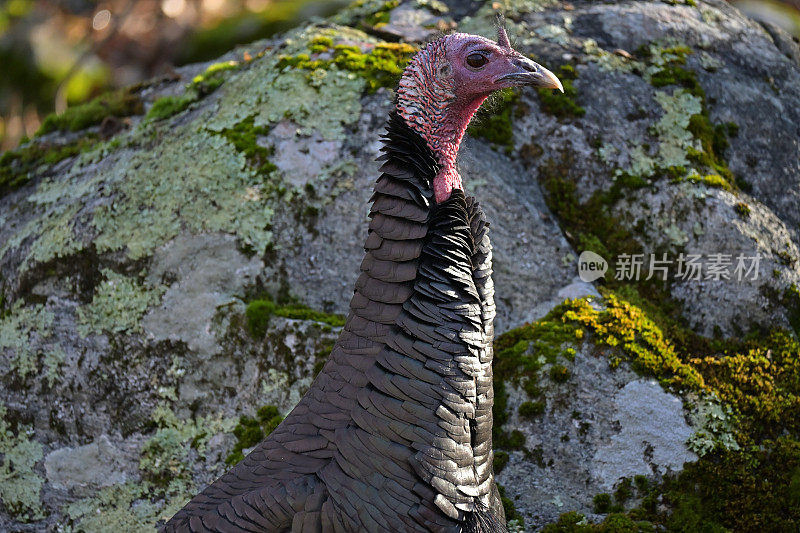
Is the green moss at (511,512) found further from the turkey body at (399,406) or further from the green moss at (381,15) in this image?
the green moss at (381,15)

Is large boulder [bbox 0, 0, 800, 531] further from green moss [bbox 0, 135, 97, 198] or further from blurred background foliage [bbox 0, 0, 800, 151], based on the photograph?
blurred background foliage [bbox 0, 0, 800, 151]

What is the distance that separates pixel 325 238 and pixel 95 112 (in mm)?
2966

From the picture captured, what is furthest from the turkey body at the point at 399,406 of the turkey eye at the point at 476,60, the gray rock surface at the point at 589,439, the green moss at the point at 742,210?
the green moss at the point at 742,210

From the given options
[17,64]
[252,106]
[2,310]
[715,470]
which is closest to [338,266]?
[252,106]

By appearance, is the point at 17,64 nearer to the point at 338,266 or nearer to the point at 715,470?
the point at 338,266

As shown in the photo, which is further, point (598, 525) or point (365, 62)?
point (365, 62)

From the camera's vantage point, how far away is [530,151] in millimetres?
5746

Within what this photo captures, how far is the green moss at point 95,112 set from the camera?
684 centimetres

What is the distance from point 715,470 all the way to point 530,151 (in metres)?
2.62

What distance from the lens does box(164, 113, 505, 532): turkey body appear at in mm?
3176

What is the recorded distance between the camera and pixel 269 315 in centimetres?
505

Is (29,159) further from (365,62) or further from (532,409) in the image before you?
(532,409)

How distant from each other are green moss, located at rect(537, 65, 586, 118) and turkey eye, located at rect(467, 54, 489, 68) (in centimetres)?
236

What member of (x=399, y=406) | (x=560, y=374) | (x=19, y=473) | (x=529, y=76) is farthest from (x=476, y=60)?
(x=19, y=473)
